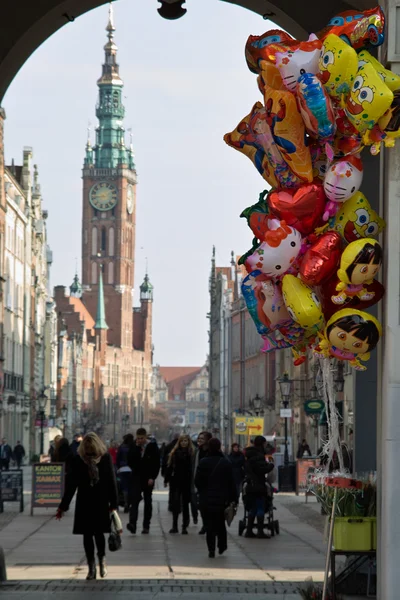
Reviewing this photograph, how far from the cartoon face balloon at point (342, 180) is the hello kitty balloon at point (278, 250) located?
0.38m

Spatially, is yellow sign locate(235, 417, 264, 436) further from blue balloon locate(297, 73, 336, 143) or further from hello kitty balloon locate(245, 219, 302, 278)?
blue balloon locate(297, 73, 336, 143)

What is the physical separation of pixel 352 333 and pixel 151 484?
13.0 metres

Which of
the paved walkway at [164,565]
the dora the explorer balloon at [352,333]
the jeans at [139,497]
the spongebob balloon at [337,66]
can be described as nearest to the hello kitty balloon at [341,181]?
the spongebob balloon at [337,66]

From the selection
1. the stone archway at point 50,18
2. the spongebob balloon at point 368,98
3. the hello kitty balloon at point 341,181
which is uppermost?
the stone archway at point 50,18

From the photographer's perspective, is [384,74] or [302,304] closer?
[384,74]


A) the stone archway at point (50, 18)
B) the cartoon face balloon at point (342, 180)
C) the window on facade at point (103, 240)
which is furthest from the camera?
the window on facade at point (103, 240)

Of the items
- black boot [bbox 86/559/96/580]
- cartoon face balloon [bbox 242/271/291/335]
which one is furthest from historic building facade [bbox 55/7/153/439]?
cartoon face balloon [bbox 242/271/291/335]

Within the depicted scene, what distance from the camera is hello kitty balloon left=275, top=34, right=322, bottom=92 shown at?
31.5 feet

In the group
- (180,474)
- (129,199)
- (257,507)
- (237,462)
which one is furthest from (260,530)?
(129,199)

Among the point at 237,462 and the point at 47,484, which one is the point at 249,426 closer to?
the point at 237,462

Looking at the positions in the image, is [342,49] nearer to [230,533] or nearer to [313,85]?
[313,85]

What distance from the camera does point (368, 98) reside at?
362 inches

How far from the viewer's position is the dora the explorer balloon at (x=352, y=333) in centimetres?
931

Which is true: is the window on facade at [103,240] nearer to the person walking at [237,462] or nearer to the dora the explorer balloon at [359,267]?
the person walking at [237,462]
